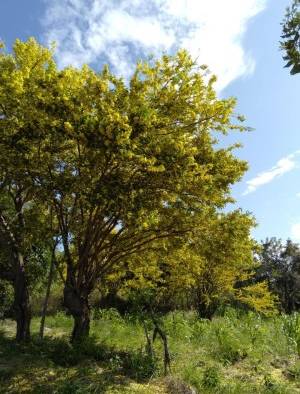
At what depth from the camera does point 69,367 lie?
10.5 metres

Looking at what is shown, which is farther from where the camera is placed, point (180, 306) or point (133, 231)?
point (180, 306)

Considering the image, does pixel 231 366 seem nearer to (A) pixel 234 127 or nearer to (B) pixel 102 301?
(A) pixel 234 127

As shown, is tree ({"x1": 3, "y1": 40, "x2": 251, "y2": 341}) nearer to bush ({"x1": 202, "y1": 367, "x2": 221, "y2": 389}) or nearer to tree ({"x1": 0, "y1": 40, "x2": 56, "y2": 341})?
tree ({"x1": 0, "y1": 40, "x2": 56, "y2": 341})

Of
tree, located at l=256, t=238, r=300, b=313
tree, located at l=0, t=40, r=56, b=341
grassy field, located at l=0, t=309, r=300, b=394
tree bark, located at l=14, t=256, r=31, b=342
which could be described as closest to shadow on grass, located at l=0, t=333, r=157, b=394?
grassy field, located at l=0, t=309, r=300, b=394

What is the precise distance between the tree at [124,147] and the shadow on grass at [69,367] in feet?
4.67

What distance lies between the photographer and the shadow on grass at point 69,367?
8836 mm

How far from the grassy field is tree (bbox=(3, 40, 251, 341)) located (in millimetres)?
1802

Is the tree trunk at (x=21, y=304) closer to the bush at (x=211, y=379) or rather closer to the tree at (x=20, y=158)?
the tree at (x=20, y=158)

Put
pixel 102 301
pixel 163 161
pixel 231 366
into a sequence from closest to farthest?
pixel 163 161
pixel 231 366
pixel 102 301

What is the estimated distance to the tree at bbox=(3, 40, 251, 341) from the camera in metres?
9.94

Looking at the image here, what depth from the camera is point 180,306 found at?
109ft

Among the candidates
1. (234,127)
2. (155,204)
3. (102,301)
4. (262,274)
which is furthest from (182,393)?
(262,274)

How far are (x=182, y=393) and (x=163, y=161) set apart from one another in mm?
5059

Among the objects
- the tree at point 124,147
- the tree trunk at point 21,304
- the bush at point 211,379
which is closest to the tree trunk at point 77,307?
the tree at point 124,147
